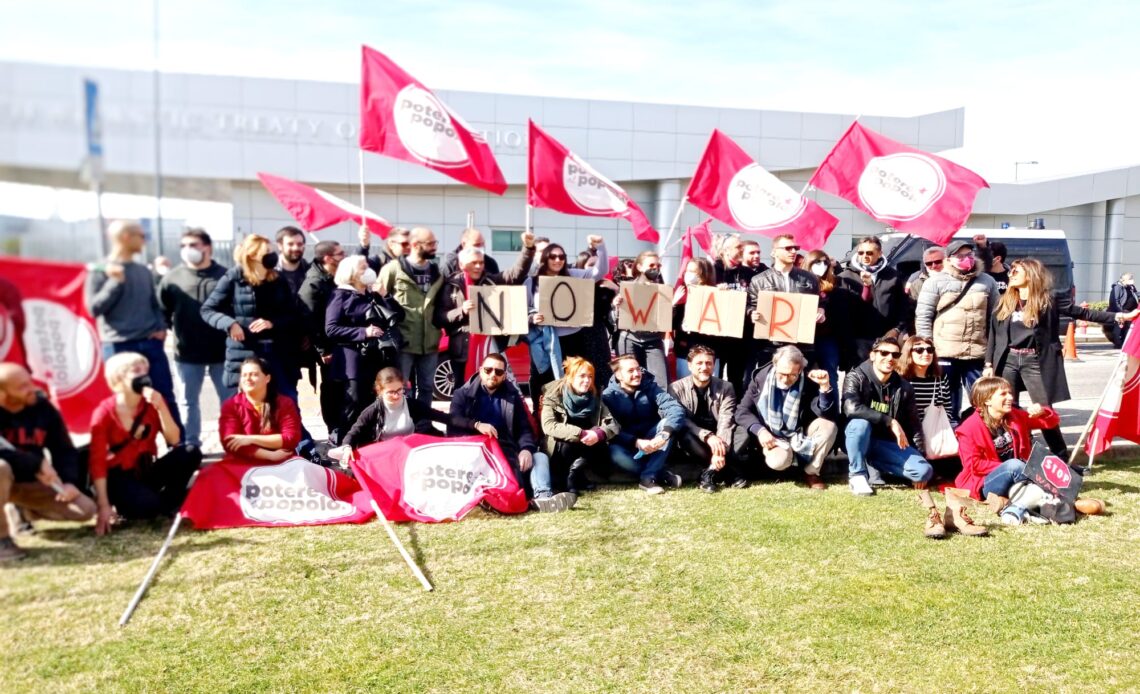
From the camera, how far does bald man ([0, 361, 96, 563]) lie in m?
1.38

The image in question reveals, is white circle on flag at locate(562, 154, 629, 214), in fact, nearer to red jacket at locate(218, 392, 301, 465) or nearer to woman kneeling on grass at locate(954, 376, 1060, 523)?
woman kneeling on grass at locate(954, 376, 1060, 523)

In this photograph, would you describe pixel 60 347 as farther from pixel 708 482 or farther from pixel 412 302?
pixel 708 482

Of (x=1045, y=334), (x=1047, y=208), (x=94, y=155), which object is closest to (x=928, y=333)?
(x=1045, y=334)

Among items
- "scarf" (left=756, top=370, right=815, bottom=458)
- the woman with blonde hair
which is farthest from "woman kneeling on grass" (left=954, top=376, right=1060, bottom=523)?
"scarf" (left=756, top=370, right=815, bottom=458)

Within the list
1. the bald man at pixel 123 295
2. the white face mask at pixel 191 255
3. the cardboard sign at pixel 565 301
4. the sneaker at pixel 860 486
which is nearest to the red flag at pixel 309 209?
the cardboard sign at pixel 565 301

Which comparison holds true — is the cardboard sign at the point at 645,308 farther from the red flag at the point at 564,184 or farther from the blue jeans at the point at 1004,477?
the blue jeans at the point at 1004,477

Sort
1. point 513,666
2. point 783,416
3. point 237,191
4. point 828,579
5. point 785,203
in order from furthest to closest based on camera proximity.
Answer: point 785,203
point 783,416
point 828,579
point 513,666
point 237,191

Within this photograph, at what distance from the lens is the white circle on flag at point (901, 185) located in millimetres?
8781

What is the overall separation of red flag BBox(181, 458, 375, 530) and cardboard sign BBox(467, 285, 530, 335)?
69.8 inches

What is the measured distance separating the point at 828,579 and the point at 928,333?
3.74 m

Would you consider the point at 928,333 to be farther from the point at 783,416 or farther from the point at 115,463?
the point at 115,463

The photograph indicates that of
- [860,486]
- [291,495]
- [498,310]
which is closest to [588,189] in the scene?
[498,310]

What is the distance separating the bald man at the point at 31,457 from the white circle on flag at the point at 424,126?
21.7 feet

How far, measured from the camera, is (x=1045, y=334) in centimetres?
759
